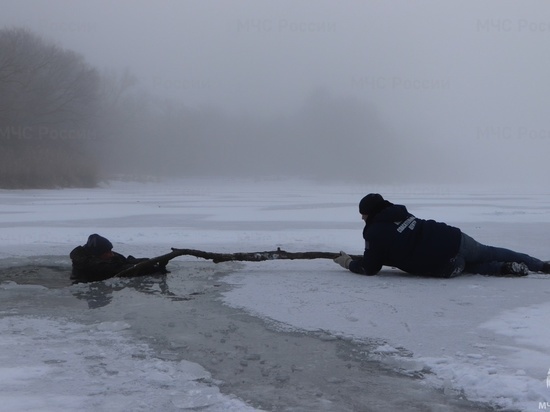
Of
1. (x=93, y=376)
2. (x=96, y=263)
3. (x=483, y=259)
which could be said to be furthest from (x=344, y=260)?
(x=93, y=376)

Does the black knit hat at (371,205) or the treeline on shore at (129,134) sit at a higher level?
the treeline on shore at (129,134)

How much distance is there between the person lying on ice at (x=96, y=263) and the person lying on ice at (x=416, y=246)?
7.83 feet

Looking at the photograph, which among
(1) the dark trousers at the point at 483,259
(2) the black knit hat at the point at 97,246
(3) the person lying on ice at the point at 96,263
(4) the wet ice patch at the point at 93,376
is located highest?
(1) the dark trousers at the point at 483,259

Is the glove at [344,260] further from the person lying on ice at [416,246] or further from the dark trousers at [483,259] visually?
the dark trousers at [483,259]

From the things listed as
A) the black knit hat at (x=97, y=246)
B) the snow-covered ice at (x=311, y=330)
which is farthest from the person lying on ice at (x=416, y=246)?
the black knit hat at (x=97, y=246)

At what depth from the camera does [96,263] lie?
6.84m

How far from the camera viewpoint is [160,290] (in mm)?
6152

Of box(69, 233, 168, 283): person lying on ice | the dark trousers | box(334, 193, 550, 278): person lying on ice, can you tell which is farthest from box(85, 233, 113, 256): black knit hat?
the dark trousers

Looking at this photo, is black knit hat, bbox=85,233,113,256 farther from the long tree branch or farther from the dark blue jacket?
the dark blue jacket

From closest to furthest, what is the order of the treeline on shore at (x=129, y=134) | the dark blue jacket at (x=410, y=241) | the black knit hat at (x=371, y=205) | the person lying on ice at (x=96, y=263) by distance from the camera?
the dark blue jacket at (x=410, y=241) → the black knit hat at (x=371, y=205) → the person lying on ice at (x=96, y=263) → the treeline on shore at (x=129, y=134)

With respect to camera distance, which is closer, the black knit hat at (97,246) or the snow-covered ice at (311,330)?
the snow-covered ice at (311,330)

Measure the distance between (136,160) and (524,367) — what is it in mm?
72769

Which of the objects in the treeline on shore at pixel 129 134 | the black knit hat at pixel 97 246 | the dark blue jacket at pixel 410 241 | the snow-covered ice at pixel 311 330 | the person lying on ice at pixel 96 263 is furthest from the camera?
→ the treeline on shore at pixel 129 134

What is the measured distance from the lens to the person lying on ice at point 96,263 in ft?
22.4
